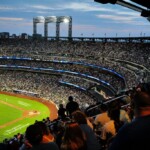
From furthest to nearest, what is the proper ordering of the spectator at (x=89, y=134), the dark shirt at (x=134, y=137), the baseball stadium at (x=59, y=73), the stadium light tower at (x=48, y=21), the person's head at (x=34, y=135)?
1. the stadium light tower at (x=48, y=21)
2. the baseball stadium at (x=59, y=73)
3. the spectator at (x=89, y=134)
4. the person's head at (x=34, y=135)
5. the dark shirt at (x=134, y=137)

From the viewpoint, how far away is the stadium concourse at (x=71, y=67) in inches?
2087

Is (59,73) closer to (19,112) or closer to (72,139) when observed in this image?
(19,112)

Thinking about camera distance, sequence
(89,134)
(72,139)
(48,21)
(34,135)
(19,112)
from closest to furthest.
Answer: (34,135)
(72,139)
(89,134)
(19,112)
(48,21)

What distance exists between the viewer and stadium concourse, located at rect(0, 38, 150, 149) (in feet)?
174

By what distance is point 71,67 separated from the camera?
71.2 metres

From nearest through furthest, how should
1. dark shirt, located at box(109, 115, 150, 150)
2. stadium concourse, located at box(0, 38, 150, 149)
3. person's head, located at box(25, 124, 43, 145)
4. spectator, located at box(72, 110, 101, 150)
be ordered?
1. dark shirt, located at box(109, 115, 150, 150)
2. person's head, located at box(25, 124, 43, 145)
3. spectator, located at box(72, 110, 101, 150)
4. stadium concourse, located at box(0, 38, 150, 149)

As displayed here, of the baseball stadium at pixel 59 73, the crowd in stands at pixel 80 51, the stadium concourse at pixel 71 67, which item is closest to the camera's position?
the baseball stadium at pixel 59 73

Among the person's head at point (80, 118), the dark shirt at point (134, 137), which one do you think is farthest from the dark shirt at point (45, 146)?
the person's head at point (80, 118)

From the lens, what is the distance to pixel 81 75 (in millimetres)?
65312

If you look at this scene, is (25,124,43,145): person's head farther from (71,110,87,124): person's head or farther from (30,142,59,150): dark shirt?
(71,110,87,124): person's head

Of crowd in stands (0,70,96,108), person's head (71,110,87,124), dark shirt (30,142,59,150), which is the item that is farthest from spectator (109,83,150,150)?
crowd in stands (0,70,96,108)

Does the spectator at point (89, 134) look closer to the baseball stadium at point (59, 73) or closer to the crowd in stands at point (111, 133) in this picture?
the crowd in stands at point (111, 133)

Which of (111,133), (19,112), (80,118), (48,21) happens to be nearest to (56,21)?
(48,21)

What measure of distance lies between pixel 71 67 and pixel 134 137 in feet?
224
